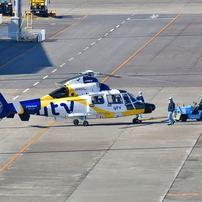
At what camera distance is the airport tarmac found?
1013 inches

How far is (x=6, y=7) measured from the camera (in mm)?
81938

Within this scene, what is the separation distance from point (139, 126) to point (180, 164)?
779cm

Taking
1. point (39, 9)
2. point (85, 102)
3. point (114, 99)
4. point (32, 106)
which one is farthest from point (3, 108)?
point (39, 9)

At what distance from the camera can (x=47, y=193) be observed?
25125 mm

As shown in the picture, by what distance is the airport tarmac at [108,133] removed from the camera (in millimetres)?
25719

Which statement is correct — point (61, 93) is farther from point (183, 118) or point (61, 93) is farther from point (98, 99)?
point (183, 118)

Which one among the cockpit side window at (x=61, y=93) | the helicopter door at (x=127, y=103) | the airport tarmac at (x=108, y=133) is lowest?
the airport tarmac at (x=108, y=133)

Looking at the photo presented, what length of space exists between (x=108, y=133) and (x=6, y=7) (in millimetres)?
51508

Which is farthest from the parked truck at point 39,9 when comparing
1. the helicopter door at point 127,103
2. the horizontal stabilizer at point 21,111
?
the horizontal stabilizer at point 21,111

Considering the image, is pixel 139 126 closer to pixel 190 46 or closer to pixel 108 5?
pixel 190 46

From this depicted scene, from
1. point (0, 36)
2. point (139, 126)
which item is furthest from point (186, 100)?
point (0, 36)

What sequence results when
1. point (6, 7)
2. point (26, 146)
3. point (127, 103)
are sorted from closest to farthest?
point (26, 146) < point (127, 103) < point (6, 7)

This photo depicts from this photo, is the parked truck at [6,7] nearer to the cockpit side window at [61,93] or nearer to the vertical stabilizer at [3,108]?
the cockpit side window at [61,93]

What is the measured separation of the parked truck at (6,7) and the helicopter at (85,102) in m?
48.0
